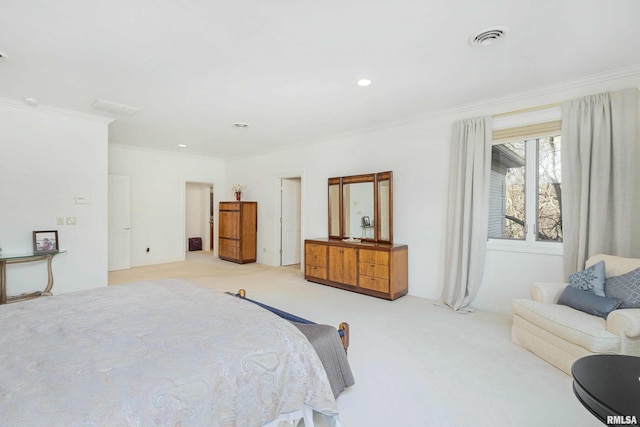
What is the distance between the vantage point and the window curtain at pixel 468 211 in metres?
3.71

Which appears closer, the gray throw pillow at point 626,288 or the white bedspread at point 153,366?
the white bedspread at point 153,366

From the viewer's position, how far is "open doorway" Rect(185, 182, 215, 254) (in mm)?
8984

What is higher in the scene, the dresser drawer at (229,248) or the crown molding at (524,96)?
the crown molding at (524,96)

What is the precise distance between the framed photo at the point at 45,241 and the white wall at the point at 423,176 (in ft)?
12.4

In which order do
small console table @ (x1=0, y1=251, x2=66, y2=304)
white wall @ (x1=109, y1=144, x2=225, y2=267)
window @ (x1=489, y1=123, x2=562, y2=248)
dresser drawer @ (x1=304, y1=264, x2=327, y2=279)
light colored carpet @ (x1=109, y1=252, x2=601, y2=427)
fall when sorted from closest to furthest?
1. light colored carpet @ (x1=109, y1=252, x2=601, y2=427)
2. window @ (x1=489, y1=123, x2=562, y2=248)
3. small console table @ (x1=0, y1=251, x2=66, y2=304)
4. dresser drawer @ (x1=304, y1=264, x2=327, y2=279)
5. white wall @ (x1=109, y1=144, x2=225, y2=267)

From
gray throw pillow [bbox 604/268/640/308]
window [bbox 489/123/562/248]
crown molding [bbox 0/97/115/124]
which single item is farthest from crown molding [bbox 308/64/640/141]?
crown molding [bbox 0/97/115/124]

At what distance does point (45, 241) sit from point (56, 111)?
1.68 m

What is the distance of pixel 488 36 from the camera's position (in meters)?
2.32

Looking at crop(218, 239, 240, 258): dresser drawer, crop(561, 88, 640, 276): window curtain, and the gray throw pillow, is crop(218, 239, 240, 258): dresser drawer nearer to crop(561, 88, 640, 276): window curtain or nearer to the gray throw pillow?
crop(561, 88, 640, 276): window curtain

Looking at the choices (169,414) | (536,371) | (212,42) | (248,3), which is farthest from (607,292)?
(212,42)

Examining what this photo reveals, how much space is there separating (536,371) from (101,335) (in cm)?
296

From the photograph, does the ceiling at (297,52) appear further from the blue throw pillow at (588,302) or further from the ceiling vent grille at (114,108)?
the blue throw pillow at (588,302)

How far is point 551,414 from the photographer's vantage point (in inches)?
73.5

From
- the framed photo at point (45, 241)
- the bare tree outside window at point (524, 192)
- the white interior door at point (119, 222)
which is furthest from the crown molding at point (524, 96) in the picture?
the white interior door at point (119, 222)
